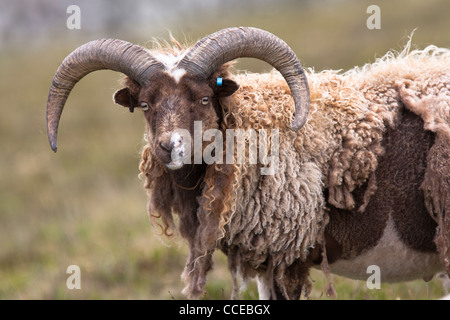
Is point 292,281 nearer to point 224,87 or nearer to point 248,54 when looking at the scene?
point 224,87

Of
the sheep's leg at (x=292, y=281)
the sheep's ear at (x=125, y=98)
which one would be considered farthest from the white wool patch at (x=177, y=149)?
the sheep's leg at (x=292, y=281)

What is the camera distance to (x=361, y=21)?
23.0 meters

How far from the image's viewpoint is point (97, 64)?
5.39m

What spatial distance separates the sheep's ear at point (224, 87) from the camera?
205 inches

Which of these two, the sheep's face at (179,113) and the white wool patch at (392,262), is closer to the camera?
the sheep's face at (179,113)

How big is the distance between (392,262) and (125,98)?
2.98m

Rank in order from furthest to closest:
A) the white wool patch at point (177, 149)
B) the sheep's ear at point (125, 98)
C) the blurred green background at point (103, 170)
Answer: the blurred green background at point (103, 170)
the sheep's ear at point (125, 98)
the white wool patch at point (177, 149)

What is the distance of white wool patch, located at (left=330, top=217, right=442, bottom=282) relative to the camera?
18.4 ft

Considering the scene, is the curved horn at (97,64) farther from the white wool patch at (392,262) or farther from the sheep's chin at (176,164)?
the white wool patch at (392,262)

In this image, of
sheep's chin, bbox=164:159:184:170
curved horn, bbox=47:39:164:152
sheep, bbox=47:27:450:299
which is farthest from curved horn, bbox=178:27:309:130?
sheep's chin, bbox=164:159:184:170

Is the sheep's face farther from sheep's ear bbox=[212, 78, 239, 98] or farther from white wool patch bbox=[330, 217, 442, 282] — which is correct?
white wool patch bbox=[330, 217, 442, 282]

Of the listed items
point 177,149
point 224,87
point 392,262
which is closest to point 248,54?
point 224,87

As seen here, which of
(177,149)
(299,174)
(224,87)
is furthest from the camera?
(299,174)

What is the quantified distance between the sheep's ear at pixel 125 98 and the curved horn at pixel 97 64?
23cm
